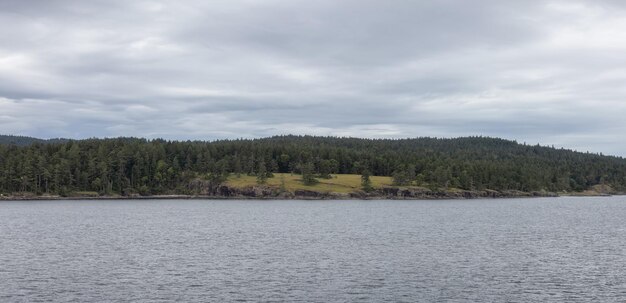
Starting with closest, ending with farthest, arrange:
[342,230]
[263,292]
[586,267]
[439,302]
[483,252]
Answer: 1. [439,302]
2. [263,292]
3. [586,267]
4. [483,252]
5. [342,230]

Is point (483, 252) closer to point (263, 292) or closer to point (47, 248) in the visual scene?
point (263, 292)

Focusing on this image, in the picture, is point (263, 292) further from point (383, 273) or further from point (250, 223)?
point (250, 223)

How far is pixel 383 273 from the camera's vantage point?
63.9m

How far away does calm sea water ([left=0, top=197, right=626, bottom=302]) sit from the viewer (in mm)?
53969

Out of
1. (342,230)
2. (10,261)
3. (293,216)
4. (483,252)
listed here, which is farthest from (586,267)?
(293,216)

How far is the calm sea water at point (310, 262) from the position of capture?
53969 millimetres

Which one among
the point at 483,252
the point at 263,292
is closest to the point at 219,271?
the point at 263,292

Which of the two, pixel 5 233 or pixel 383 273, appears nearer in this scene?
pixel 383 273

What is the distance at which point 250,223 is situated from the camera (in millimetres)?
129625

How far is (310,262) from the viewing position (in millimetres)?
71562

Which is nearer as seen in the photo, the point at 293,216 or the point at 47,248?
the point at 47,248

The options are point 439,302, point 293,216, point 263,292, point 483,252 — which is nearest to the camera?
point 439,302

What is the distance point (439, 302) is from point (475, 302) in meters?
3.27

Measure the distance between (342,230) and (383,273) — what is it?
49270 mm
